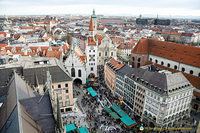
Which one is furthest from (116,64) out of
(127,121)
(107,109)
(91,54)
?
(127,121)

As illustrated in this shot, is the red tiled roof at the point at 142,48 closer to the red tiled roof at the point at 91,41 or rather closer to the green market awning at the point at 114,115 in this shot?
the red tiled roof at the point at 91,41

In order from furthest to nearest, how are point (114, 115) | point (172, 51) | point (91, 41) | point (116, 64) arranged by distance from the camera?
1. point (91, 41)
2. point (172, 51)
3. point (116, 64)
4. point (114, 115)

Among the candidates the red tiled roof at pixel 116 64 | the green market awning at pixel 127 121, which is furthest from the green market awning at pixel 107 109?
the red tiled roof at pixel 116 64

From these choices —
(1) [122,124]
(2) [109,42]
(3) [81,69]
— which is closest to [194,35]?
(2) [109,42]

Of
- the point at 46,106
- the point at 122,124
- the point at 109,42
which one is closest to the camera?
the point at 46,106

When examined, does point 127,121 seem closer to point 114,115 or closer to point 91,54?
point 114,115

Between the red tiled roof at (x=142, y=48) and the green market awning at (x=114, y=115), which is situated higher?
the red tiled roof at (x=142, y=48)

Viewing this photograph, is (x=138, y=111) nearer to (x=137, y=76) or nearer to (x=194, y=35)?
(x=137, y=76)

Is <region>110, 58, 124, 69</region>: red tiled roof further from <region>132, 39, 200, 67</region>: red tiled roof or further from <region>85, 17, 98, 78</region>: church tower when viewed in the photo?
<region>132, 39, 200, 67</region>: red tiled roof
